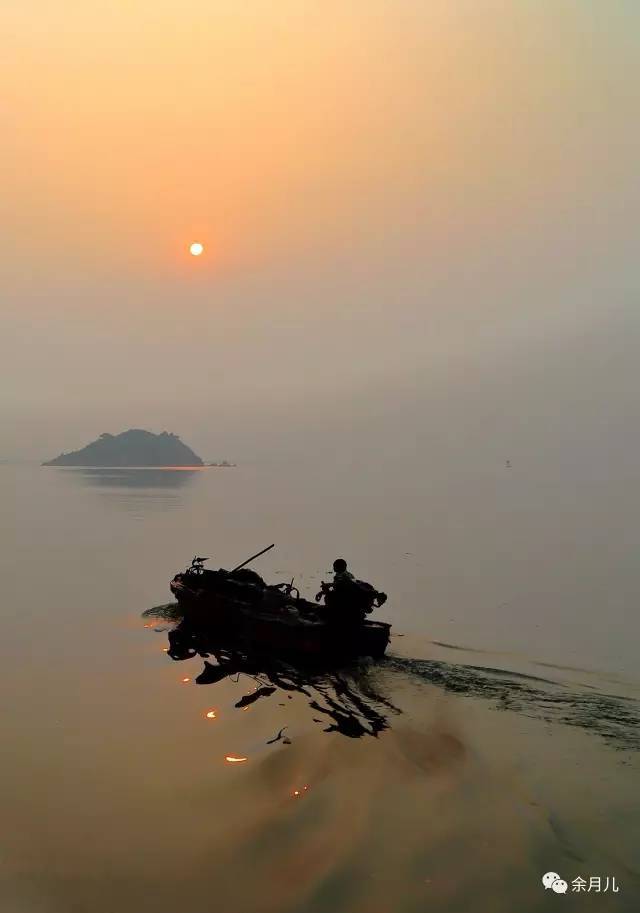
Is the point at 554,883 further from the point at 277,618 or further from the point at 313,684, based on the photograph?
the point at 277,618

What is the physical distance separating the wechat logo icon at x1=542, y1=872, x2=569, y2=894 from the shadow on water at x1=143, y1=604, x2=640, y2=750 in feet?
20.9

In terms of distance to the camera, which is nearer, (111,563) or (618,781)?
(618,781)

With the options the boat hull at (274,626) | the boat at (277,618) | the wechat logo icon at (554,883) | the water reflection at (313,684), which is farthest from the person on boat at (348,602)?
the wechat logo icon at (554,883)

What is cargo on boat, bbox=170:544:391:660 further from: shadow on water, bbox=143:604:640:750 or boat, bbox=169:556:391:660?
shadow on water, bbox=143:604:640:750

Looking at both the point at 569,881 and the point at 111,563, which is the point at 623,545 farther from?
the point at 569,881

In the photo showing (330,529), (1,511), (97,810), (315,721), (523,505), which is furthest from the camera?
(523,505)

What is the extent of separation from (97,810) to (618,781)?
1186 cm

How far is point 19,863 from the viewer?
38.9 ft

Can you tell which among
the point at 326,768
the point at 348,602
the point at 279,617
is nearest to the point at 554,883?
the point at 326,768

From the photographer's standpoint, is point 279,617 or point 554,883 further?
point 279,617

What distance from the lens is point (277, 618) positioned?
79.5 ft

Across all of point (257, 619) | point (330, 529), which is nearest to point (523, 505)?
point (330, 529)

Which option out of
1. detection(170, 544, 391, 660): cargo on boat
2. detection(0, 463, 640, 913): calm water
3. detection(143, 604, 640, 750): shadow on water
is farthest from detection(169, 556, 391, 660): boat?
detection(0, 463, 640, 913): calm water

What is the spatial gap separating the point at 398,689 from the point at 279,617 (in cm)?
583
